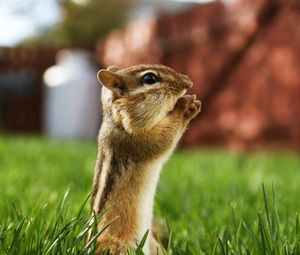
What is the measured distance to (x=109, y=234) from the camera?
1.74 metres

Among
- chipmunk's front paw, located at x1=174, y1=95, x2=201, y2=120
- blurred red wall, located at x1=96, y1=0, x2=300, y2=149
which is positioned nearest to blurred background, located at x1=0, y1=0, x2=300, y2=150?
blurred red wall, located at x1=96, y1=0, x2=300, y2=149

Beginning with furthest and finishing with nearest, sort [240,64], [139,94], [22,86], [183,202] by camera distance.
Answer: [22,86]
[240,64]
[183,202]
[139,94]

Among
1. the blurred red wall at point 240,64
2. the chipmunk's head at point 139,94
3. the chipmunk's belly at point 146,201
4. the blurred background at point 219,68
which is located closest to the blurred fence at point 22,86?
the blurred background at point 219,68

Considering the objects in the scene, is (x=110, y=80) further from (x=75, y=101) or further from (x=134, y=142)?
(x=75, y=101)

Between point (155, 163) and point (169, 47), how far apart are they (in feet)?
21.9

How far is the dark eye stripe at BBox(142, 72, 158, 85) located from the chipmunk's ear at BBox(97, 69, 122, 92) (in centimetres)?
8

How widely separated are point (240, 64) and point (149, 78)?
5540 mm

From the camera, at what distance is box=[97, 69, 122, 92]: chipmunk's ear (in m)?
1.89

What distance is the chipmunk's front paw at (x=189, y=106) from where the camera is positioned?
200 centimetres

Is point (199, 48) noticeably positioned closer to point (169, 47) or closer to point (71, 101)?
point (169, 47)

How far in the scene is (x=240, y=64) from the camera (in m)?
7.38

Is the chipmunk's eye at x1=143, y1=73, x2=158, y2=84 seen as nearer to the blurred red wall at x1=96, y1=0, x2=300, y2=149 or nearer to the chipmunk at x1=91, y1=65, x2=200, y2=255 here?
the chipmunk at x1=91, y1=65, x2=200, y2=255

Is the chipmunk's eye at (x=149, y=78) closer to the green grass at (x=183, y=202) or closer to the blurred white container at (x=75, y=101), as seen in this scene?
the green grass at (x=183, y=202)

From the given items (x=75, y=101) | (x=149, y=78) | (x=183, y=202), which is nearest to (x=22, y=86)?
(x=75, y=101)
